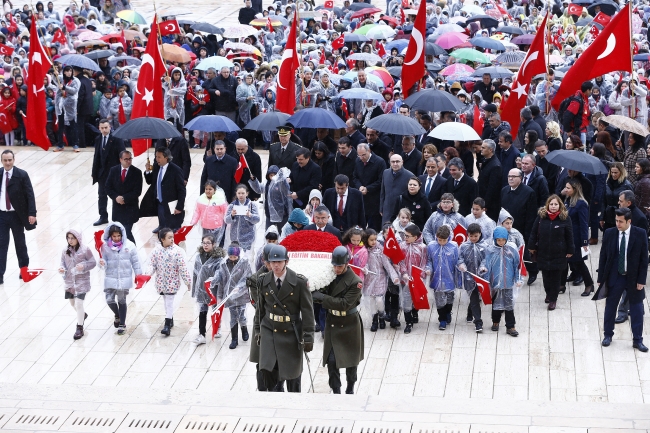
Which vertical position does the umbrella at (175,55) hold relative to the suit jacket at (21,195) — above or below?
below

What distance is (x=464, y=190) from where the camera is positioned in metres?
14.4

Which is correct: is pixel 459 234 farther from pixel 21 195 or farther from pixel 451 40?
pixel 451 40

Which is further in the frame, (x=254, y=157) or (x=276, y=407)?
(x=254, y=157)

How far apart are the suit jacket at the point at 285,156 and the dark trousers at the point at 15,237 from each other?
3.57 metres

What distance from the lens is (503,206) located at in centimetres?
1425

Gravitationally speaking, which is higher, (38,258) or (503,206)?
(503,206)

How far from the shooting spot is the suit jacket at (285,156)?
50.9 feet

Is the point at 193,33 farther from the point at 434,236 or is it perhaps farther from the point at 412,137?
the point at 434,236

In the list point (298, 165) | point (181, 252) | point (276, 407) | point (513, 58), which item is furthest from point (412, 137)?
point (513, 58)

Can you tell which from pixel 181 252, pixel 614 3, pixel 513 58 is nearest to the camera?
pixel 181 252

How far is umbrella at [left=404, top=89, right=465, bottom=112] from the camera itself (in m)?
16.6

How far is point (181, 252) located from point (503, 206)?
4264 mm

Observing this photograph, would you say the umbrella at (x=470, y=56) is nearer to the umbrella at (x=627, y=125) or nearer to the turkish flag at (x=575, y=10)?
the umbrella at (x=627, y=125)

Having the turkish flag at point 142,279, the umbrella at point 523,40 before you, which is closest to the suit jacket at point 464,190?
the turkish flag at point 142,279
